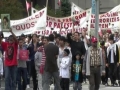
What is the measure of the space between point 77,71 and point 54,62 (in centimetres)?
118

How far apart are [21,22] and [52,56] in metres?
5.96

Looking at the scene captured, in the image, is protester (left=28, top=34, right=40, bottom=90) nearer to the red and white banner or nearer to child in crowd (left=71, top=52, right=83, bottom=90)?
child in crowd (left=71, top=52, right=83, bottom=90)

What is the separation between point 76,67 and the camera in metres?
14.5

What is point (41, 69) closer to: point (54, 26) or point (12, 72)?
point (12, 72)

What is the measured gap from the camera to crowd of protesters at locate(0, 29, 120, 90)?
13.8m

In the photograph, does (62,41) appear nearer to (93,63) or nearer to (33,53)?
(93,63)

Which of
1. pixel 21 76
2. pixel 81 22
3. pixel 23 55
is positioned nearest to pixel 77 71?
pixel 23 55

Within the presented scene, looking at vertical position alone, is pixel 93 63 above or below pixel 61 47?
below

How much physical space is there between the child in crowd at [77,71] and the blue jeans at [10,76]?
1.83 meters

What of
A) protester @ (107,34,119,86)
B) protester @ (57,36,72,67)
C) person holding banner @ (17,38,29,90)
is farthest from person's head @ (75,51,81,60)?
protester @ (107,34,119,86)

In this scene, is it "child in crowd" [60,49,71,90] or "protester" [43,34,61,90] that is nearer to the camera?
"protester" [43,34,61,90]

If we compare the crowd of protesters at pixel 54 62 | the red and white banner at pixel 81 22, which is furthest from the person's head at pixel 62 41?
the red and white banner at pixel 81 22

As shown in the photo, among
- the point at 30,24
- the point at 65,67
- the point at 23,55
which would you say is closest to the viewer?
the point at 65,67

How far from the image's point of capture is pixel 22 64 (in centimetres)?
1496
